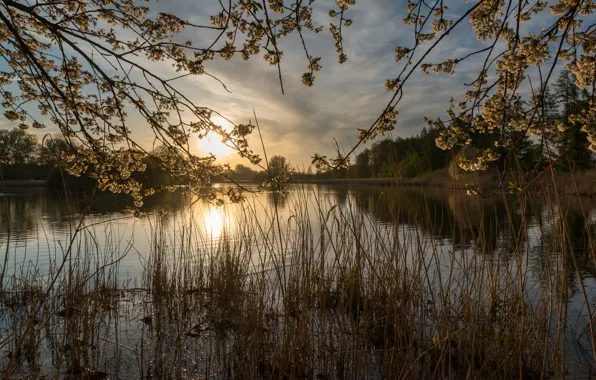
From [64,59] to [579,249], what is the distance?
9.99m

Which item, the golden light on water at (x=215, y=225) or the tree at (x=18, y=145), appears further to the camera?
the golden light on water at (x=215, y=225)

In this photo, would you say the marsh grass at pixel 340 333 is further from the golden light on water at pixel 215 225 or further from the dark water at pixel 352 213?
the golden light on water at pixel 215 225

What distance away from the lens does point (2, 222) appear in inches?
527

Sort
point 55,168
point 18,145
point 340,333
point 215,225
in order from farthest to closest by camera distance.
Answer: point 55,168 → point 215,225 → point 18,145 → point 340,333

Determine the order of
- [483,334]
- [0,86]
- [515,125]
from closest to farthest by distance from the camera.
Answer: [515,125], [483,334], [0,86]

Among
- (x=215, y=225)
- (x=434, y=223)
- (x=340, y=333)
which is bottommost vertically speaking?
(x=215, y=225)

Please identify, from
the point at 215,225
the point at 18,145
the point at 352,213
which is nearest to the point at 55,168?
the point at 215,225

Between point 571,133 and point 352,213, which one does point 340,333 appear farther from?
point 571,133

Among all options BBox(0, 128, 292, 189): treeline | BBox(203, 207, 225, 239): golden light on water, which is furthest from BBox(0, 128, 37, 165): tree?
BBox(203, 207, 225, 239): golden light on water

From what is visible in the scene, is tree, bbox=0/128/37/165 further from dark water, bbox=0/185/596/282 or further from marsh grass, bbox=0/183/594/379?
marsh grass, bbox=0/183/594/379

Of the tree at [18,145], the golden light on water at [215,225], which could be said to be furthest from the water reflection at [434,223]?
the tree at [18,145]

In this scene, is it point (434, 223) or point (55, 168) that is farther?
point (55, 168)

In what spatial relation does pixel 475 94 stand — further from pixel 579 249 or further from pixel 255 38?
pixel 579 249

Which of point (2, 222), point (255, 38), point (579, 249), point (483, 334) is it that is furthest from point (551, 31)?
point (2, 222)
